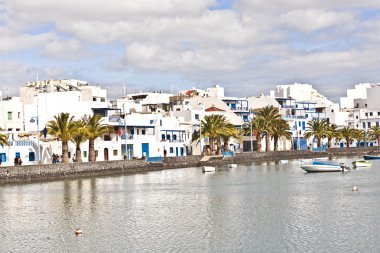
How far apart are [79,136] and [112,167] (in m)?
7.38

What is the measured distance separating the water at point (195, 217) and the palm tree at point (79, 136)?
664 inches

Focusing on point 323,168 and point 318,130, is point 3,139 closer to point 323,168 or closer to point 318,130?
point 323,168

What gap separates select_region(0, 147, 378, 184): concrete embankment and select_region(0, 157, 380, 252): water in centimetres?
661

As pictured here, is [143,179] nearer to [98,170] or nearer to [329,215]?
[98,170]

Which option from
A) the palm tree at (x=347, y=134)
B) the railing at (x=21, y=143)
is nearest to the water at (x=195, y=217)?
the railing at (x=21, y=143)

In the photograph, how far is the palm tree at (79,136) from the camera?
3380 inches

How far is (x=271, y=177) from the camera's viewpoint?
261 ft

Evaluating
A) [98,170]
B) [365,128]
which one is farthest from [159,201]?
[365,128]

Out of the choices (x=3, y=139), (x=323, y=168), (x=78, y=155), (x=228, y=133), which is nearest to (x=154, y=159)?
(x=228, y=133)

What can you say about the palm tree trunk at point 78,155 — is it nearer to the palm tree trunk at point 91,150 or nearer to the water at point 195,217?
the palm tree trunk at point 91,150

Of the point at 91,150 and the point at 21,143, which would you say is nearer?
the point at 21,143

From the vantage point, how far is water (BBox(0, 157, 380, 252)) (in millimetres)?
33312

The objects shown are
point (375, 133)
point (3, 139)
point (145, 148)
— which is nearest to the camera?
point (3, 139)

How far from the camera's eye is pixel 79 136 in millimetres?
88125
